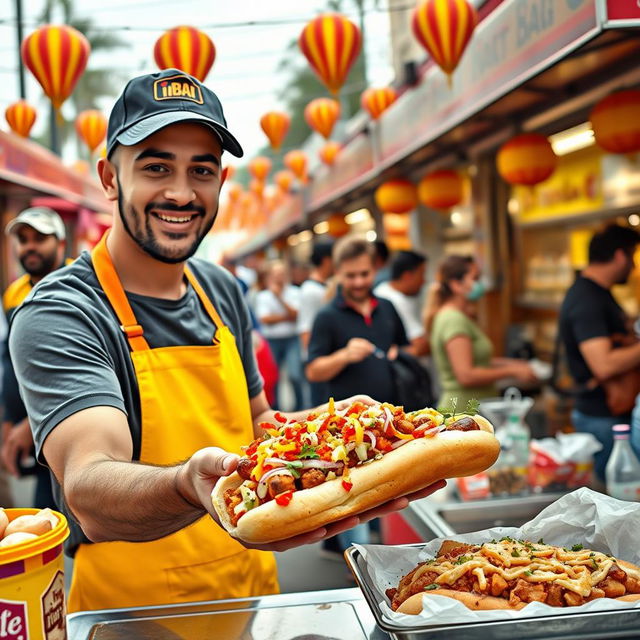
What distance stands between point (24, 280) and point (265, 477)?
3.99m

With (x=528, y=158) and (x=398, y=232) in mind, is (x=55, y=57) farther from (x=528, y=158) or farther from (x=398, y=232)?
(x=398, y=232)

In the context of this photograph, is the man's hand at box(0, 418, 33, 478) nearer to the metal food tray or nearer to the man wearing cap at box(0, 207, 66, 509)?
the man wearing cap at box(0, 207, 66, 509)

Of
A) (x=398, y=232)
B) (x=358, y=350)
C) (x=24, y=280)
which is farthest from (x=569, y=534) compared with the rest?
(x=398, y=232)

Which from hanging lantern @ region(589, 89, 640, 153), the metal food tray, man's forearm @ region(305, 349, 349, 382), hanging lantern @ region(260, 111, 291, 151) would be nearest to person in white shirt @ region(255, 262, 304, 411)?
hanging lantern @ region(260, 111, 291, 151)

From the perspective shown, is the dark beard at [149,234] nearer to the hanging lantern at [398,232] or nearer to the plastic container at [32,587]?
the plastic container at [32,587]

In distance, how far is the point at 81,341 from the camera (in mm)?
2098

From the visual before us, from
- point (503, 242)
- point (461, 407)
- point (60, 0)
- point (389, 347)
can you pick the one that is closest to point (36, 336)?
point (461, 407)

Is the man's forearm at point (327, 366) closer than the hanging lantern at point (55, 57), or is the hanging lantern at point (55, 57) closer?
the man's forearm at point (327, 366)

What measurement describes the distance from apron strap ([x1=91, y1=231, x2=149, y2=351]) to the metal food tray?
1065 mm

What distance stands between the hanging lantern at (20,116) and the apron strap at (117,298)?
6382mm

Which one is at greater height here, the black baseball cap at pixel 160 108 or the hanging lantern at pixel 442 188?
the hanging lantern at pixel 442 188

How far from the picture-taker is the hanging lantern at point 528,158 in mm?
5863

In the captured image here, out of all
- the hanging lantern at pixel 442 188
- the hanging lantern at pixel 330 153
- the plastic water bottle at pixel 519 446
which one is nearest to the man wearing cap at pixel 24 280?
the plastic water bottle at pixel 519 446

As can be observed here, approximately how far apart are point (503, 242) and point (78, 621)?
8.38 m
